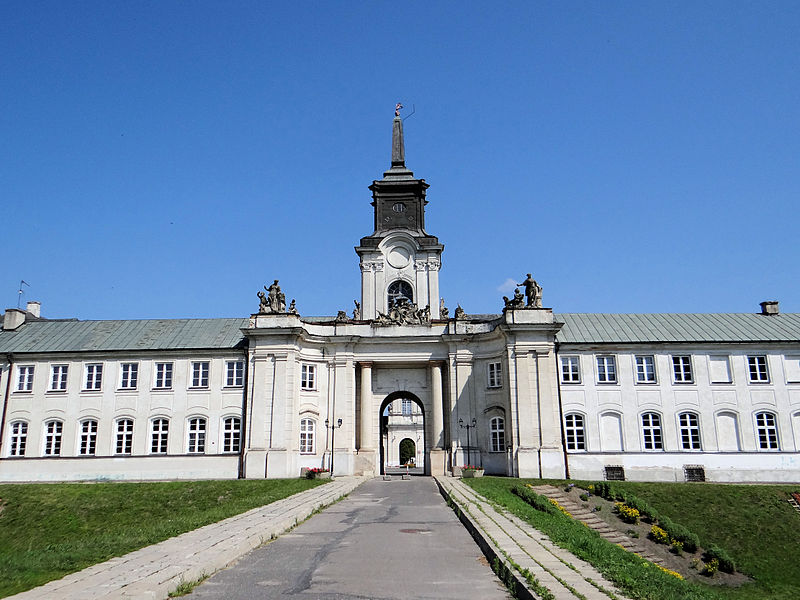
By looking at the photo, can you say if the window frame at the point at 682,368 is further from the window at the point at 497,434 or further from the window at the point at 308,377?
the window at the point at 308,377

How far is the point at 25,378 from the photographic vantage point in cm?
4628

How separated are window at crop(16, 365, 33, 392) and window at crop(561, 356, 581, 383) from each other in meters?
36.9

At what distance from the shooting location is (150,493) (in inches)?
1372

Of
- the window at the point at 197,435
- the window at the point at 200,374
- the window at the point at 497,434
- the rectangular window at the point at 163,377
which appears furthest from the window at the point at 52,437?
the window at the point at 497,434

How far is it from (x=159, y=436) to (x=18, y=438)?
9.75 m

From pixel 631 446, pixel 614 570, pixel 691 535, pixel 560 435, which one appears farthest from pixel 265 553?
pixel 631 446

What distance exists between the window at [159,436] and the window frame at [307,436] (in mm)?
9250

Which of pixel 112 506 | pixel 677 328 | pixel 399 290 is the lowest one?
pixel 112 506

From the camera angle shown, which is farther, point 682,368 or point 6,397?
point 6,397

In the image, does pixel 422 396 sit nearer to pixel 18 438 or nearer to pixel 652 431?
pixel 652 431

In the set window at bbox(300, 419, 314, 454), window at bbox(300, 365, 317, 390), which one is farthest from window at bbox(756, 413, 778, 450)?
window at bbox(300, 365, 317, 390)

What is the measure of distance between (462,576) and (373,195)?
46.4 meters

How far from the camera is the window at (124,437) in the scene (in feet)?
148

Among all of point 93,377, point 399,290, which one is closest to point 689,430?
point 399,290
